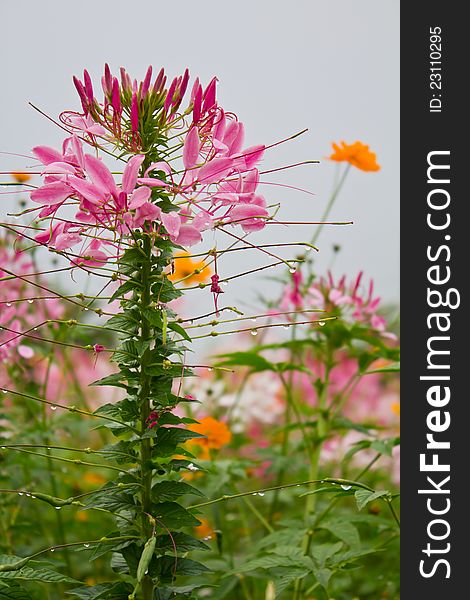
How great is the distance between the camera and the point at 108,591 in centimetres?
75

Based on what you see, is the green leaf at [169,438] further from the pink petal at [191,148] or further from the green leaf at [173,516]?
the pink petal at [191,148]

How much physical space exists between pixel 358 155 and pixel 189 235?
733 mm

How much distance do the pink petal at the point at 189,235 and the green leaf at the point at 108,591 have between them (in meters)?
0.34

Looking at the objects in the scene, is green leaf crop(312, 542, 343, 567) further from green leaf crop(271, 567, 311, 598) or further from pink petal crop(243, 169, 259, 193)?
pink petal crop(243, 169, 259, 193)

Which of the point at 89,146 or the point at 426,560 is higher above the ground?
the point at 89,146

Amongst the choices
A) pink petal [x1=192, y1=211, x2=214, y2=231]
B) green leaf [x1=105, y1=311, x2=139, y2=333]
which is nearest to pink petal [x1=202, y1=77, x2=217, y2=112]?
pink petal [x1=192, y1=211, x2=214, y2=231]

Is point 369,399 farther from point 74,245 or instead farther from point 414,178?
point 74,245

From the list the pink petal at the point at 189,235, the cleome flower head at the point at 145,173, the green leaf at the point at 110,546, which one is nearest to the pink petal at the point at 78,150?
the cleome flower head at the point at 145,173

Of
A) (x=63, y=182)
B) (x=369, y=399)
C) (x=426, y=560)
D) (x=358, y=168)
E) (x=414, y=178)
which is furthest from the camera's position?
(x=369, y=399)

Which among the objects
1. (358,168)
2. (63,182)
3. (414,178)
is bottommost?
(63,182)

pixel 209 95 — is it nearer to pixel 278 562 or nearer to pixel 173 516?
pixel 173 516

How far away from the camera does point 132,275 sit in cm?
76

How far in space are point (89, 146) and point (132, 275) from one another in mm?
133

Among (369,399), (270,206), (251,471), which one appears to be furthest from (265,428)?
(270,206)
